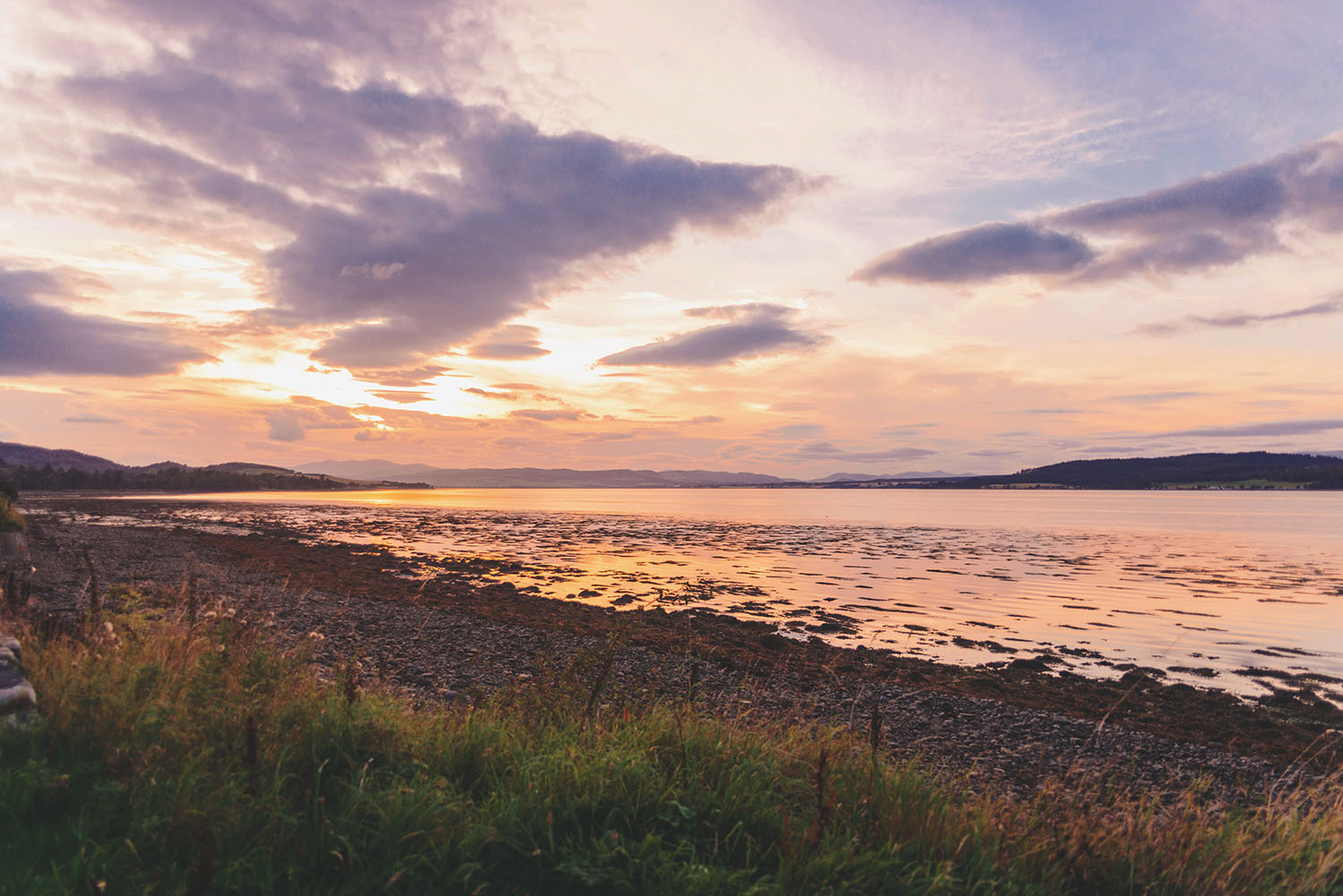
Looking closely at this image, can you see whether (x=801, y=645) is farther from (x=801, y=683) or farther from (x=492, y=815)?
(x=492, y=815)

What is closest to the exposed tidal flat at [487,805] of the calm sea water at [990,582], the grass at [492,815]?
the grass at [492,815]

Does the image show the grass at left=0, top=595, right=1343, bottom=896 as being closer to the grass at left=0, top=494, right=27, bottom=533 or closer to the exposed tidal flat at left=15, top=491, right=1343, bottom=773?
the exposed tidal flat at left=15, top=491, right=1343, bottom=773

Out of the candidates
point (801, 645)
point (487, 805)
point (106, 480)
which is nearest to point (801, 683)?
point (801, 645)

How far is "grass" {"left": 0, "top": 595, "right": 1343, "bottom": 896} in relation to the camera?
414cm

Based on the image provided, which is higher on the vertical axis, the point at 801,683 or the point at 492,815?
the point at 492,815

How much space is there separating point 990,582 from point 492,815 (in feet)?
109

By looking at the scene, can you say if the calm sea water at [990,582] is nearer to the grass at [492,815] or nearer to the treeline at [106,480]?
the grass at [492,815]

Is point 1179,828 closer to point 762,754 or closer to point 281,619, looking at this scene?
point 762,754

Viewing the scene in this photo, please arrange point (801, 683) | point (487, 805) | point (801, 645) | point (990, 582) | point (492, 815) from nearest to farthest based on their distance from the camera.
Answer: point (492, 815)
point (487, 805)
point (801, 683)
point (801, 645)
point (990, 582)

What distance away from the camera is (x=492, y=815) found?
472cm

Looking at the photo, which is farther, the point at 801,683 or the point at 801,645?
the point at 801,645

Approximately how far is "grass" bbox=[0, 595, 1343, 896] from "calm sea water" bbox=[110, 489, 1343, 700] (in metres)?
14.8

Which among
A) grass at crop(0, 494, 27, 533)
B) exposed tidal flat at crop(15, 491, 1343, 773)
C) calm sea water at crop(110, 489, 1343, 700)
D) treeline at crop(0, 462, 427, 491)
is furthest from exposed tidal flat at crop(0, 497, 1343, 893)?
treeline at crop(0, 462, 427, 491)

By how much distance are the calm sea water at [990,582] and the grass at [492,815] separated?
1476 cm
